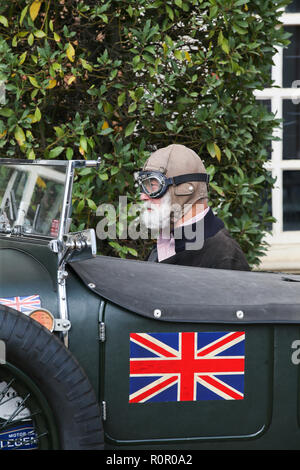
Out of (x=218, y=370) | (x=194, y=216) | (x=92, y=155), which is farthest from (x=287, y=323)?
(x=92, y=155)

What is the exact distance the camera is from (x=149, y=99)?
13.0 feet

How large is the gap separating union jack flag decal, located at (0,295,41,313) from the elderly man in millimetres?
953

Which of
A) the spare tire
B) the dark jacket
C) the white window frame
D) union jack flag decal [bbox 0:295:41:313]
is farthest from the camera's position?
the white window frame

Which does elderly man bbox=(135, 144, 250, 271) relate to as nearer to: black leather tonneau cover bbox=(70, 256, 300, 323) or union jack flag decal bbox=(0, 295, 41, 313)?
black leather tonneau cover bbox=(70, 256, 300, 323)

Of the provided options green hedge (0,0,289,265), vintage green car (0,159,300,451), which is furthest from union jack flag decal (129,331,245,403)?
green hedge (0,0,289,265)

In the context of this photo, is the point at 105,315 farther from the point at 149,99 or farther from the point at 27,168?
the point at 149,99

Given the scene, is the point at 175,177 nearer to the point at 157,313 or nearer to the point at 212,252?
the point at 212,252

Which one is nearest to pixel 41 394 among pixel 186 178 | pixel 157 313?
pixel 157 313

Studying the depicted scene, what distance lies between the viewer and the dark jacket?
2.82 metres

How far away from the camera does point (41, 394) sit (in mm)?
1919

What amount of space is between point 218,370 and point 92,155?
7.00 feet

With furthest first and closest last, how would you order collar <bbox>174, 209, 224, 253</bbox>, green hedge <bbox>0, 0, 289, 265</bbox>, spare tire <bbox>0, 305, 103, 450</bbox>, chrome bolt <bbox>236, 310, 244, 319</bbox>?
1. green hedge <bbox>0, 0, 289, 265</bbox>
2. collar <bbox>174, 209, 224, 253</bbox>
3. chrome bolt <bbox>236, 310, 244, 319</bbox>
4. spare tire <bbox>0, 305, 103, 450</bbox>

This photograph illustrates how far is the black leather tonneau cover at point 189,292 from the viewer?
2.09 metres

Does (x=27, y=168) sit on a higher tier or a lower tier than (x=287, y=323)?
higher
